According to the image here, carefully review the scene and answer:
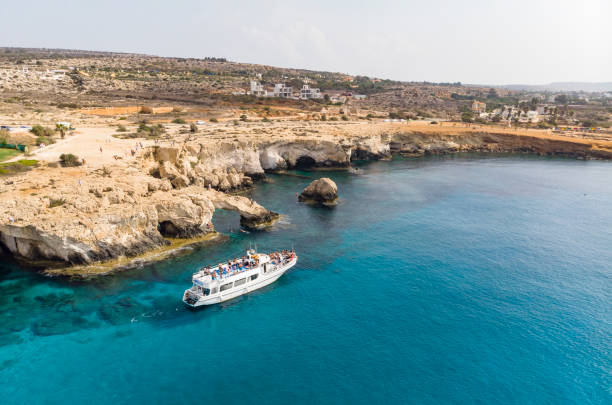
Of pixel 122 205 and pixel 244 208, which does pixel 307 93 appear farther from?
pixel 122 205

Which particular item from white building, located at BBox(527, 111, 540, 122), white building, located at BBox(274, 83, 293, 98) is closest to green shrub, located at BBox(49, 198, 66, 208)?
white building, located at BBox(274, 83, 293, 98)

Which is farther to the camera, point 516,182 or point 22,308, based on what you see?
point 516,182

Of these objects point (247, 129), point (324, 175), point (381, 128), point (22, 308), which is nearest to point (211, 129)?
point (247, 129)

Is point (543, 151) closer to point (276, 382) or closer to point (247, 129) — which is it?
point (247, 129)

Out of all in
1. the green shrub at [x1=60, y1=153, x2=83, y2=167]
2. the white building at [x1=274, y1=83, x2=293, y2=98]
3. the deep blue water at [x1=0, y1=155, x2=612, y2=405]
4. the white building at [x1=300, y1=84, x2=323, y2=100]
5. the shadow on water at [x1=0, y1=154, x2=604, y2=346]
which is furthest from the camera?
the white building at [x1=300, y1=84, x2=323, y2=100]

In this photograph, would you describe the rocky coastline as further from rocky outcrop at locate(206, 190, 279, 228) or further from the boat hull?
the boat hull

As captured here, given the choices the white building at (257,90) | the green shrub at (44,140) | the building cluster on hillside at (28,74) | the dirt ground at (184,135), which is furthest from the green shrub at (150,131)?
the white building at (257,90)
